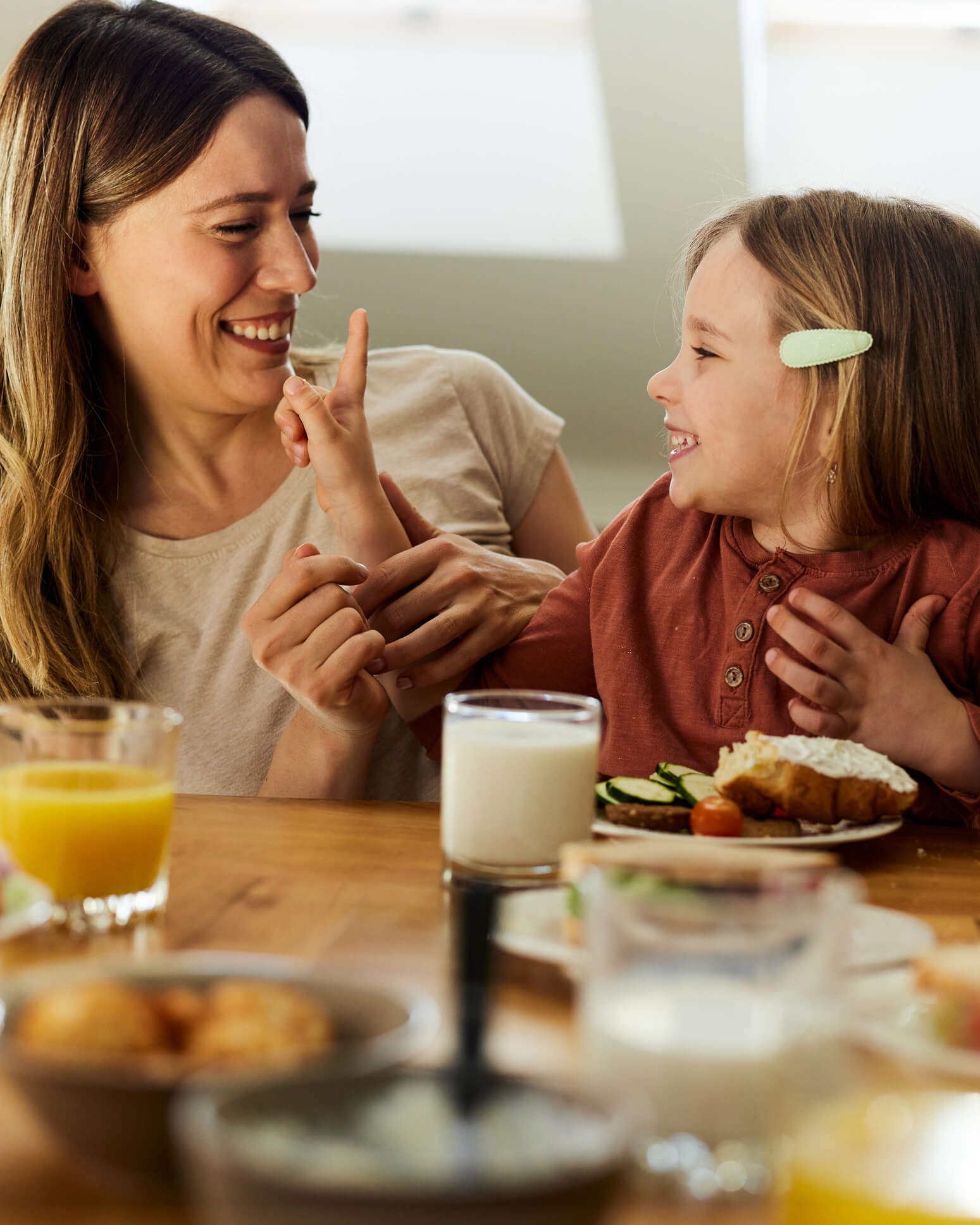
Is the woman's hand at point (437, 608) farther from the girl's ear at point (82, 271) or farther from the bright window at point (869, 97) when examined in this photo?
the bright window at point (869, 97)

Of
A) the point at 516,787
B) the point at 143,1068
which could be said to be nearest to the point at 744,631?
the point at 516,787

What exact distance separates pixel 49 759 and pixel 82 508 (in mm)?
1009

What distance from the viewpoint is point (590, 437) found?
471 centimetres

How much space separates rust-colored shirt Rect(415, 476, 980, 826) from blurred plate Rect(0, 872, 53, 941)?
0.94 metres

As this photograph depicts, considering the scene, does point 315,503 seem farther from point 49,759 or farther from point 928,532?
point 49,759

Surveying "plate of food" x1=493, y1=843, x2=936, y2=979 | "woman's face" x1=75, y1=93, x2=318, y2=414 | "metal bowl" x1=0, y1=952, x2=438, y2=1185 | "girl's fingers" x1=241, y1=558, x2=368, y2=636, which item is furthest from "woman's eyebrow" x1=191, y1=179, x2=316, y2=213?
"metal bowl" x1=0, y1=952, x2=438, y2=1185

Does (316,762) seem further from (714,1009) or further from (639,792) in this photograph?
(714,1009)

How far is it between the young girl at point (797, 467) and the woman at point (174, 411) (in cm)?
18

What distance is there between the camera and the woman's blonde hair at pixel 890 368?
157cm

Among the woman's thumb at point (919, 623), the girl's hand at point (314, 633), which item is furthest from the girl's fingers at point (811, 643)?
the girl's hand at point (314, 633)

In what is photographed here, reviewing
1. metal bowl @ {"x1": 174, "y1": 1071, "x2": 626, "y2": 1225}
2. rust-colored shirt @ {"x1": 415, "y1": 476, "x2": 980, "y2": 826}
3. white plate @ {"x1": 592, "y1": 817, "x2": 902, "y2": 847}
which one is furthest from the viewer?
rust-colored shirt @ {"x1": 415, "y1": 476, "x2": 980, "y2": 826}

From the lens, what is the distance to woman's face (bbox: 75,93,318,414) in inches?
69.6

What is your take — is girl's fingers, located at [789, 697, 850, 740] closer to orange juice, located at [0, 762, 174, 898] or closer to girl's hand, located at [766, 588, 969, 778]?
girl's hand, located at [766, 588, 969, 778]

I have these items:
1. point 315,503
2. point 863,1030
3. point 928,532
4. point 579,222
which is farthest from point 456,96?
point 863,1030
